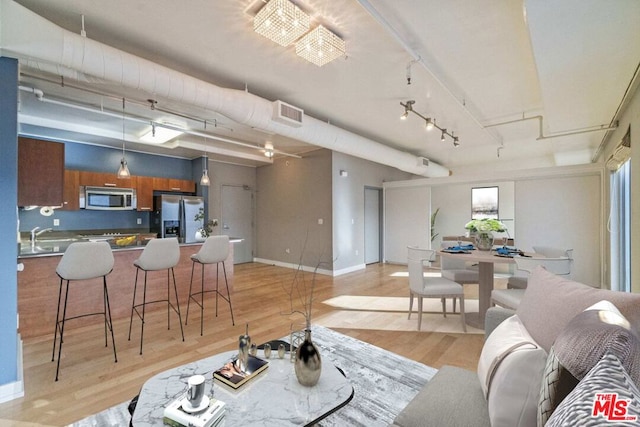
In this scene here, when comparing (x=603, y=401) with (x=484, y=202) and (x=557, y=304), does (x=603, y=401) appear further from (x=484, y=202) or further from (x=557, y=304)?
(x=484, y=202)

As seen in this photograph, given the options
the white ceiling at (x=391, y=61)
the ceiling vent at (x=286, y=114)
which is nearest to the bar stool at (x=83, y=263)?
the white ceiling at (x=391, y=61)

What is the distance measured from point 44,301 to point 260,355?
3007mm

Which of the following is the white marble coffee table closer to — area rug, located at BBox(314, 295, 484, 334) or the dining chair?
area rug, located at BBox(314, 295, 484, 334)

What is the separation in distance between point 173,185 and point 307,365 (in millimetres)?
6024

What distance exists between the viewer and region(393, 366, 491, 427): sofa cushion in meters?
1.16

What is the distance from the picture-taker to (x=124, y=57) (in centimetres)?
244

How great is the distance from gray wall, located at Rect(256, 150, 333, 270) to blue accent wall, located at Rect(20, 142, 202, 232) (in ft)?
5.99

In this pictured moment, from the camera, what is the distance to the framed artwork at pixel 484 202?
8.13 metres

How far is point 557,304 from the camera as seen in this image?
125cm

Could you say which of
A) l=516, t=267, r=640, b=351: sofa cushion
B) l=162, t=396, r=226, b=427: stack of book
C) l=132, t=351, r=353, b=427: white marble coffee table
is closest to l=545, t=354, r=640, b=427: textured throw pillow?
l=516, t=267, r=640, b=351: sofa cushion

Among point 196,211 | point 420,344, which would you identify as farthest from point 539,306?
point 196,211

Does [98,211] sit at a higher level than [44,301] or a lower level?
higher

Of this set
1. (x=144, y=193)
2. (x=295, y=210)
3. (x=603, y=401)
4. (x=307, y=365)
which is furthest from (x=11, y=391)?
(x=295, y=210)

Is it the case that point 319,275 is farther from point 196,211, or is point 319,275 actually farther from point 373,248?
point 196,211
